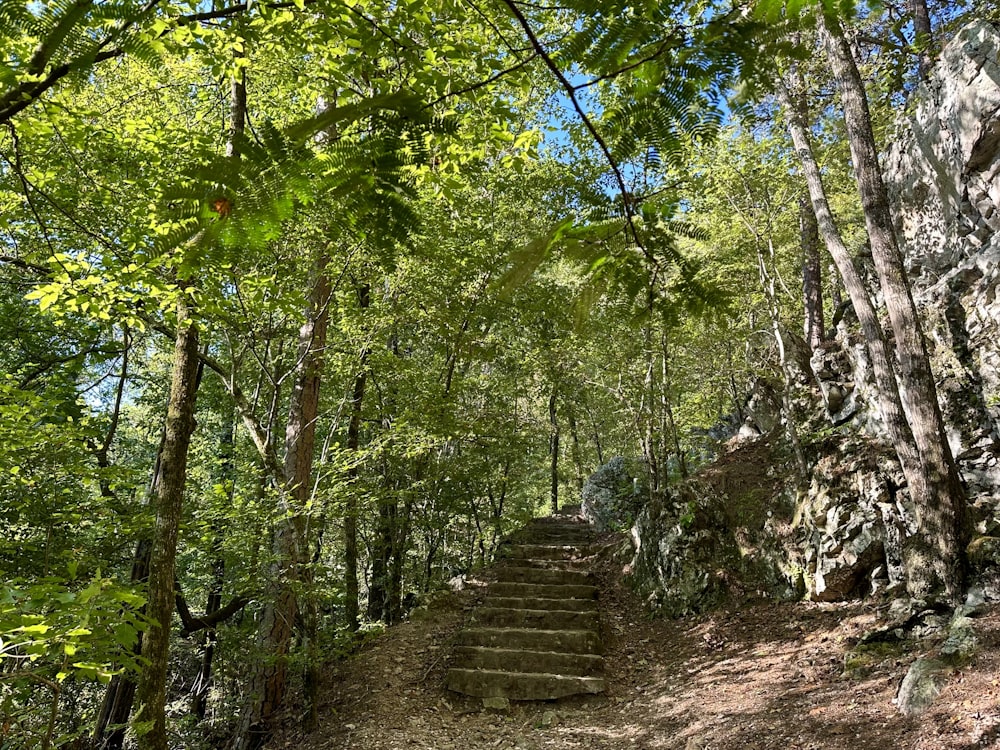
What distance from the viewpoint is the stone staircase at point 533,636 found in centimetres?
605

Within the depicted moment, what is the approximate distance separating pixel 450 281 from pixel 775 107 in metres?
5.70

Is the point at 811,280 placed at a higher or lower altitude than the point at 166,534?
higher

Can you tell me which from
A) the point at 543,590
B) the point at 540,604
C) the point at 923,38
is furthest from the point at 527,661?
the point at 923,38

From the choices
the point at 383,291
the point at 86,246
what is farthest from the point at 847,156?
the point at 86,246

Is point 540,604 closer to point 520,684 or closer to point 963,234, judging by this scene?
point 520,684

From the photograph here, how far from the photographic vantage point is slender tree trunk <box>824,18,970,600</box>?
5176 millimetres

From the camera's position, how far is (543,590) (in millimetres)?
8297

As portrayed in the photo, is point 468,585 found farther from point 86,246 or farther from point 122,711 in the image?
point 86,246

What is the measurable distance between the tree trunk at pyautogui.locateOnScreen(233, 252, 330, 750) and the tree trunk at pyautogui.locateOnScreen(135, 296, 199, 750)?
86cm

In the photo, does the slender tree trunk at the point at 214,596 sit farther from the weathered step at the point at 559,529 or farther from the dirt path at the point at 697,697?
the weathered step at the point at 559,529

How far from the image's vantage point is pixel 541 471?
65.9 feet

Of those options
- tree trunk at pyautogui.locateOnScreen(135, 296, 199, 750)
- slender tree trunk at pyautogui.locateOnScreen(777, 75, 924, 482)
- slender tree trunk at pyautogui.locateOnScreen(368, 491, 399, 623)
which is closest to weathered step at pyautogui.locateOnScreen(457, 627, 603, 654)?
slender tree trunk at pyautogui.locateOnScreen(368, 491, 399, 623)

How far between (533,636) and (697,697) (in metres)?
2.16

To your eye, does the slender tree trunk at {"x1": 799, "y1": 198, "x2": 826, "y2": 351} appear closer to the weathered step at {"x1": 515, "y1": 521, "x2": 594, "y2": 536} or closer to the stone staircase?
the stone staircase
